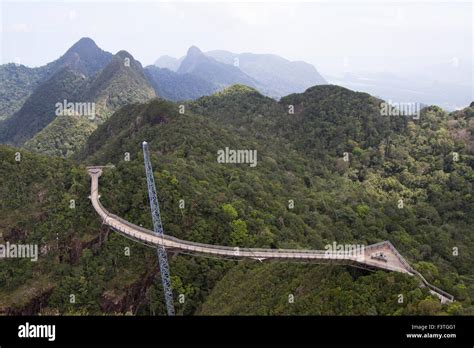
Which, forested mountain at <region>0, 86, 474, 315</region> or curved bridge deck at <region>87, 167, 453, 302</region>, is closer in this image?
curved bridge deck at <region>87, 167, 453, 302</region>

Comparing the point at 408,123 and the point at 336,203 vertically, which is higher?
the point at 408,123

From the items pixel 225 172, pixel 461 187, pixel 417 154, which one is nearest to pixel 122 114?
pixel 225 172

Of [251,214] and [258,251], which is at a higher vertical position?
[251,214]

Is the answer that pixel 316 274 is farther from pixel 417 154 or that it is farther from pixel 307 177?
pixel 417 154

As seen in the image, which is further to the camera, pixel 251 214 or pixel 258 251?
pixel 251 214
